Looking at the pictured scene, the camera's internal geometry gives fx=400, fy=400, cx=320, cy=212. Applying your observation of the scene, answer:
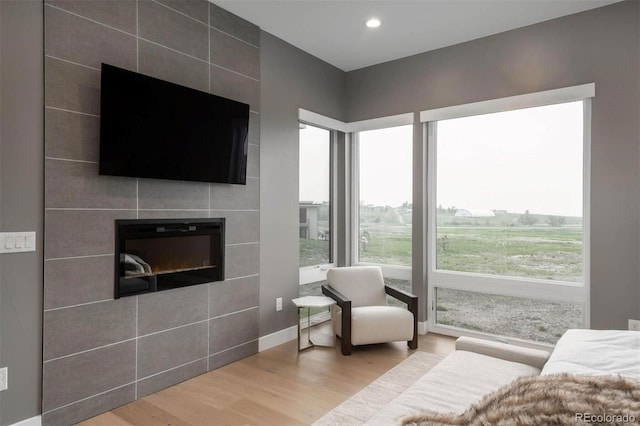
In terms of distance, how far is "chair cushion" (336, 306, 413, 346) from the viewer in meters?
3.57

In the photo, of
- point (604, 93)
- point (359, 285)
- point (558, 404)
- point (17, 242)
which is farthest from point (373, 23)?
point (558, 404)

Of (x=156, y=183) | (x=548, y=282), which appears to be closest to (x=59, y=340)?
(x=156, y=183)

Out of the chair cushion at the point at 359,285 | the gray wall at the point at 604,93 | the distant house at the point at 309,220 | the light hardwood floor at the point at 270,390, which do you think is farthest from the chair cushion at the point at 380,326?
the gray wall at the point at 604,93

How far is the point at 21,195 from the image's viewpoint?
2232 millimetres

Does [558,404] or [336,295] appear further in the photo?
[336,295]

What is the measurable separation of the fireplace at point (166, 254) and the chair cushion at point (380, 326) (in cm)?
127

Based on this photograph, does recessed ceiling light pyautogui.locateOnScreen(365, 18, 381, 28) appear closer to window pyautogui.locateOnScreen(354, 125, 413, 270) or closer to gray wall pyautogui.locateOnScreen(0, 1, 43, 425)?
window pyautogui.locateOnScreen(354, 125, 413, 270)

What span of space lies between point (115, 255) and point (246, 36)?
2.19m

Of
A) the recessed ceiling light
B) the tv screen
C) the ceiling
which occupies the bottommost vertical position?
the tv screen

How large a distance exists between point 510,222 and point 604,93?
132 centimetres

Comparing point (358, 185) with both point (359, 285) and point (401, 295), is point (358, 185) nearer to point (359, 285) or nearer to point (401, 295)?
point (359, 285)

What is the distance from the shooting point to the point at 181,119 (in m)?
2.92

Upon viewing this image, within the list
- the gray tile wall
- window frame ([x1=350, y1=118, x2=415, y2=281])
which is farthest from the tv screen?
window frame ([x1=350, y1=118, x2=415, y2=281])

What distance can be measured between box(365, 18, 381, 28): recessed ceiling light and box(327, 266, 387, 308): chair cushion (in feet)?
7.64
